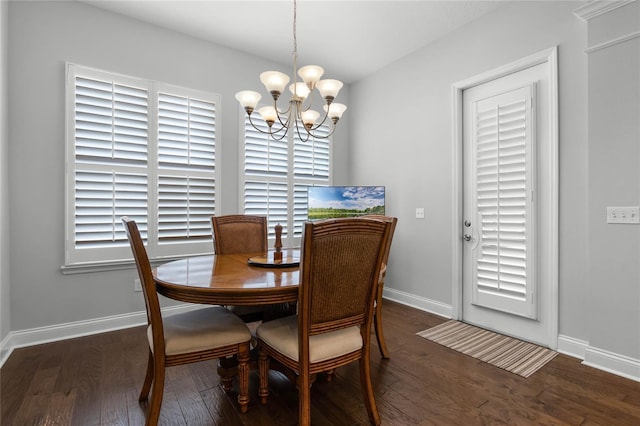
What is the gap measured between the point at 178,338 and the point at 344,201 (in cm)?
257

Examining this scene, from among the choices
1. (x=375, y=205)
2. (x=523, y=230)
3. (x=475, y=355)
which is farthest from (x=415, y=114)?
(x=475, y=355)

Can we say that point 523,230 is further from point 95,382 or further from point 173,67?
point 173,67

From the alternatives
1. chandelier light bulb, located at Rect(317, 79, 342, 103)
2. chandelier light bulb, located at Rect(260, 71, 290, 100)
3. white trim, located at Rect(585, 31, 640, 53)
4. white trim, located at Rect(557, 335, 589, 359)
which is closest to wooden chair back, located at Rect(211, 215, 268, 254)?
chandelier light bulb, located at Rect(260, 71, 290, 100)

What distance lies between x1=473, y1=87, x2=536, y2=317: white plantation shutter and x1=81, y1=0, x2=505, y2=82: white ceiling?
968 millimetres

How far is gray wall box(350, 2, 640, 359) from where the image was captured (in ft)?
7.17

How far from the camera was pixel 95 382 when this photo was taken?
81.4 inches

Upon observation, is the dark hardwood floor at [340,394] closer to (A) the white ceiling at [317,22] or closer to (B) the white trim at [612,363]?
(B) the white trim at [612,363]

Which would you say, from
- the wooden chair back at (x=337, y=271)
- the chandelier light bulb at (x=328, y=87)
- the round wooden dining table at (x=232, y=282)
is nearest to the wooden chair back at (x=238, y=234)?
the round wooden dining table at (x=232, y=282)

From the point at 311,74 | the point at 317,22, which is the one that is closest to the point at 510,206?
the point at 311,74

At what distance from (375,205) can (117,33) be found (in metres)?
3.11

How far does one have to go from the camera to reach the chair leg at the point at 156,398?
1.51 meters

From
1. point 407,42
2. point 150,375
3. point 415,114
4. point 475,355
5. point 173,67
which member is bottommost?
point 475,355

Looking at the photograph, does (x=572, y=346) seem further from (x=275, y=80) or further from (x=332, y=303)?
(x=275, y=80)

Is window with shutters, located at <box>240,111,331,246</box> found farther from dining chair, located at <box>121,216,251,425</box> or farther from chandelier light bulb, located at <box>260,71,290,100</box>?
dining chair, located at <box>121,216,251,425</box>
